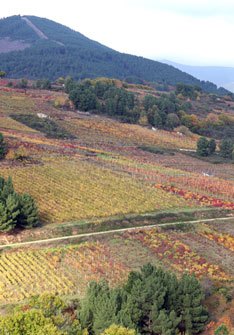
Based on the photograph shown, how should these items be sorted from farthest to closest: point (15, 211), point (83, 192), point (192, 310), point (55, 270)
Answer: point (83, 192), point (15, 211), point (55, 270), point (192, 310)

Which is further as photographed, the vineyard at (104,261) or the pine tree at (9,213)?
the pine tree at (9,213)

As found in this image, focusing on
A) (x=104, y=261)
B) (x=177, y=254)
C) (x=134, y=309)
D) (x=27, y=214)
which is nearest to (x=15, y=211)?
(x=27, y=214)

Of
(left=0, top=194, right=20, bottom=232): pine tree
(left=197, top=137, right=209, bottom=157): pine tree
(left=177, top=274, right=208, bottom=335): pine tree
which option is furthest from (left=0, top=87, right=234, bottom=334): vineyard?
(left=177, top=274, right=208, bottom=335): pine tree

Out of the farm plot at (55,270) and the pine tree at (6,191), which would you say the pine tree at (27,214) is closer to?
the pine tree at (6,191)

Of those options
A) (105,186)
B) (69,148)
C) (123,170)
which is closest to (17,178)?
(105,186)

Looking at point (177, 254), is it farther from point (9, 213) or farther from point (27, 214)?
point (9, 213)

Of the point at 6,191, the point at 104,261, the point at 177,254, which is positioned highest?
the point at 6,191

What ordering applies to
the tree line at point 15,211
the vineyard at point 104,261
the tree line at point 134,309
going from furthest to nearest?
the tree line at point 15,211 → the vineyard at point 104,261 → the tree line at point 134,309

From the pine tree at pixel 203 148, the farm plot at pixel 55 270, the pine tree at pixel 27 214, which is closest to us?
the farm plot at pixel 55 270

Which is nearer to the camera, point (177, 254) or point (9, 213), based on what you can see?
point (177, 254)

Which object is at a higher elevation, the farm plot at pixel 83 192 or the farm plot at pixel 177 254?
the farm plot at pixel 83 192

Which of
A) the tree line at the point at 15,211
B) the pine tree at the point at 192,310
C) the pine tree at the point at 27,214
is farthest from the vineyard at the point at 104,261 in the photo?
the pine tree at the point at 192,310

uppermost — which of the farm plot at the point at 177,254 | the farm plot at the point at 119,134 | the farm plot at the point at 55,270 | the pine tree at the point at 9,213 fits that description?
the farm plot at the point at 119,134
